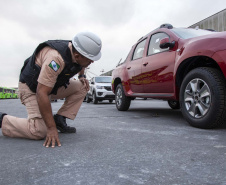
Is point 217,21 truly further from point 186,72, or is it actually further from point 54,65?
point 54,65

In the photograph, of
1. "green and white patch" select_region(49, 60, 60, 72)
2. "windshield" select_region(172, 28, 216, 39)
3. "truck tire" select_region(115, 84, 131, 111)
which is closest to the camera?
"green and white patch" select_region(49, 60, 60, 72)

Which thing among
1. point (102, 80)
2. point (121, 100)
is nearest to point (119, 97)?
point (121, 100)

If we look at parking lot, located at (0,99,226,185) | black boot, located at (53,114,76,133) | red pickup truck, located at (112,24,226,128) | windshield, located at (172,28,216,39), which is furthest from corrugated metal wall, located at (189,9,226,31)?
black boot, located at (53,114,76,133)

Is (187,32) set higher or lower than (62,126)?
higher

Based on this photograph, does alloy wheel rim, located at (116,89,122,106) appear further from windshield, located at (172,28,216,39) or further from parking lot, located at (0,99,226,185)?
parking lot, located at (0,99,226,185)

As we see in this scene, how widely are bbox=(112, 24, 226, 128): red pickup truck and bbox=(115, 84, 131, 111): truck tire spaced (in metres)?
0.49

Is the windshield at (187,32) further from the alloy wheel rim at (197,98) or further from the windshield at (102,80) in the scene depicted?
the windshield at (102,80)

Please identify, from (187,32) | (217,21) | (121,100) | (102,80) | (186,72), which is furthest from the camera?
(217,21)

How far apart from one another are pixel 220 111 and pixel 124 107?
2855mm

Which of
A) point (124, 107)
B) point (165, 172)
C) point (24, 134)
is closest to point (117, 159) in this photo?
point (165, 172)

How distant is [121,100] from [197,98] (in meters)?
2.58

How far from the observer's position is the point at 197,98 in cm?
277

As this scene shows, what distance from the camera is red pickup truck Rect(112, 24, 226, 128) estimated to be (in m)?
2.52

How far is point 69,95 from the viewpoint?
287cm
